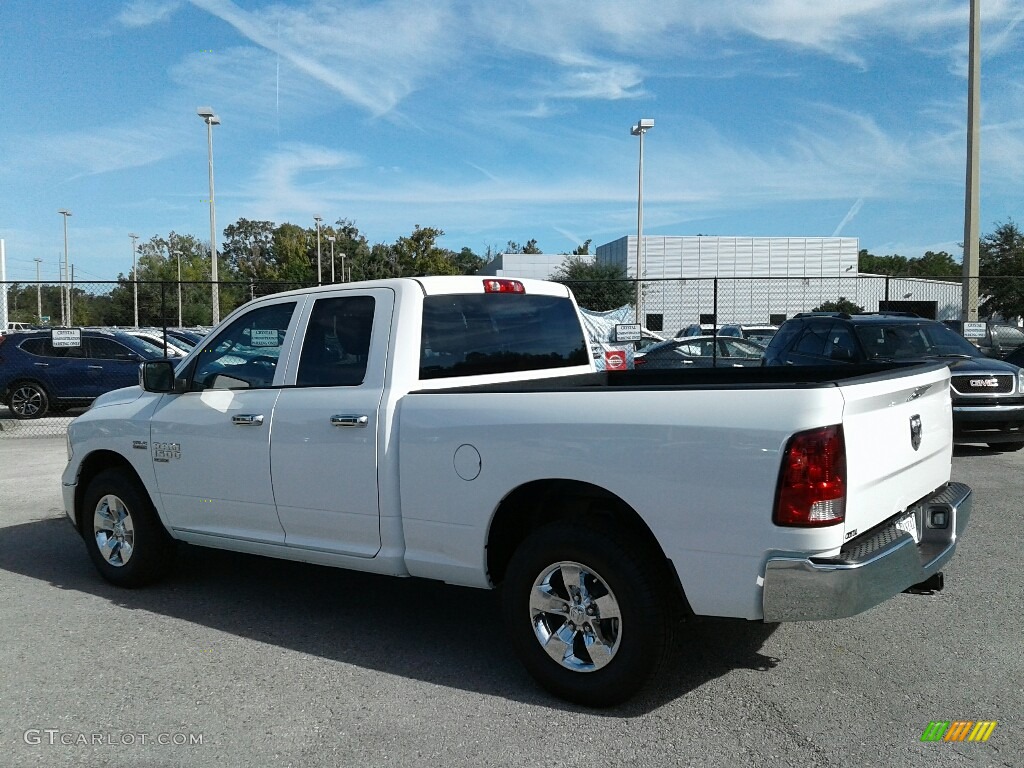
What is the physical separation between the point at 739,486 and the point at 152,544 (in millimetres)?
4041

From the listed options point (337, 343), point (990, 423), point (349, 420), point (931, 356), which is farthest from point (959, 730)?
point (931, 356)

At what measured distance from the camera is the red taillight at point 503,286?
5.22 m

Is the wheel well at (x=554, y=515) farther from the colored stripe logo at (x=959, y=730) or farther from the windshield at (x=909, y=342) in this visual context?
the windshield at (x=909, y=342)

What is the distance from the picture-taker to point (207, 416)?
5355 millimetres

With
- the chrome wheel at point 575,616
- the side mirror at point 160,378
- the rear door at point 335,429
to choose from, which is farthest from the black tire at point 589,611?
the side mirror at point 160,378

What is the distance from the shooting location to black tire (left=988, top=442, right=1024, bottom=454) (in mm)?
11586

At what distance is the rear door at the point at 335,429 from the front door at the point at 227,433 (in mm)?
149

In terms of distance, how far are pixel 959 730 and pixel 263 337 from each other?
4.14 m

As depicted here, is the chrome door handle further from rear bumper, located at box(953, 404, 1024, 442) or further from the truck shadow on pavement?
rear bumper, located at box(953, 404, 1024, 442)

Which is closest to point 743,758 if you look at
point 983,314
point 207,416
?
point 207,416

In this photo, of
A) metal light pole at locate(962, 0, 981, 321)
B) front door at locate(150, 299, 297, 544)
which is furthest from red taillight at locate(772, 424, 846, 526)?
metal light pole at locate(962, 0, 981, 321)

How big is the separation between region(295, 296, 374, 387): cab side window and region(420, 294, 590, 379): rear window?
0.33 m

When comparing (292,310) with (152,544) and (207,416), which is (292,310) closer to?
(207,416)

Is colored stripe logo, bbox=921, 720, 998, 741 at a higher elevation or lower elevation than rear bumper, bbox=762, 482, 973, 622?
lower
